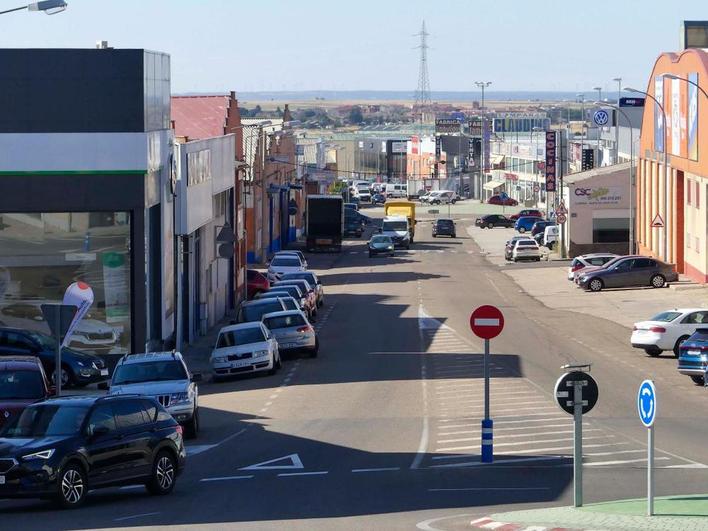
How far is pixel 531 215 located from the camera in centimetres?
11769

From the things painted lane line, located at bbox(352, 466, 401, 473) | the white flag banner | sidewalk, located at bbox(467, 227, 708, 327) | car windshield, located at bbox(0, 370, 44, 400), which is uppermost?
the white flag banner

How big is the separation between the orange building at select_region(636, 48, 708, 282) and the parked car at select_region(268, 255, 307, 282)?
16.6 m

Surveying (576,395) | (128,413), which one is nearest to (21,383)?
(128,413)

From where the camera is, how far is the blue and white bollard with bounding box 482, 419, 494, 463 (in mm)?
22875

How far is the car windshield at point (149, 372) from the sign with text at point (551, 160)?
3092 inches

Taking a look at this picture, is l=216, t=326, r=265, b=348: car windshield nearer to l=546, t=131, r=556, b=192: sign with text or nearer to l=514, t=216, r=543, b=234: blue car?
l=546, t=131, r=556, b=192: sign with text

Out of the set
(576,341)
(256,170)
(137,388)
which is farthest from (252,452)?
(256,170)

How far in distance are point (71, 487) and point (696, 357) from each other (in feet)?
62.4

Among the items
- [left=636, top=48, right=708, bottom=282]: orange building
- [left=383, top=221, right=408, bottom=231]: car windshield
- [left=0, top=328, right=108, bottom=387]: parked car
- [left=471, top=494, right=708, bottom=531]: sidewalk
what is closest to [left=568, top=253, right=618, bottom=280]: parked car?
[left=636, top=48, right=708, bottom=282]: orange building

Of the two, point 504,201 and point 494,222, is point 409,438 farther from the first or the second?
point 504,201

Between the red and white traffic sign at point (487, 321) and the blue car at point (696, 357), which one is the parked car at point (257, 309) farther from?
the red and white traffic sign at point (487, 321)

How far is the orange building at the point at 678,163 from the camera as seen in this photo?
60.9 metres

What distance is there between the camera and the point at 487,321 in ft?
77.7

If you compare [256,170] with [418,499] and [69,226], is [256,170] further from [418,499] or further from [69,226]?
[418,499]
